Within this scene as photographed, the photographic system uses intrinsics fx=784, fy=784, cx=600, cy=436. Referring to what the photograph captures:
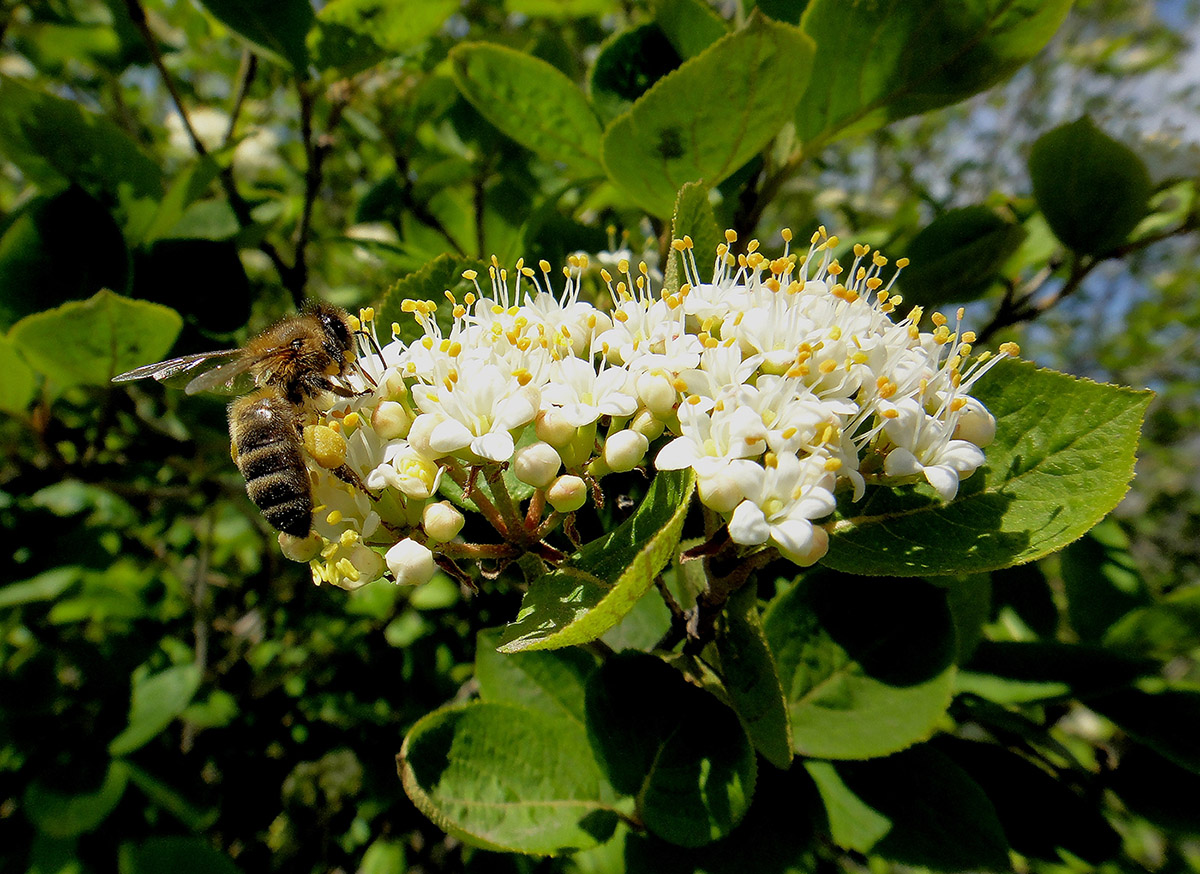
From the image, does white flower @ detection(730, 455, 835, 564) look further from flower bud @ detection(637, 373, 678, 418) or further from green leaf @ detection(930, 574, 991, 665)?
green leaf @ detection(930, 574, 991, 665)

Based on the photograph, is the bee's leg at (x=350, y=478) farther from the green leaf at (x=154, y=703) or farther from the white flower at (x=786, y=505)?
the green leaf at (x=154, y=703)

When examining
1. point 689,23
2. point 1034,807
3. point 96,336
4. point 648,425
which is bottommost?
point 1034,807

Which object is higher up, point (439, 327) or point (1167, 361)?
point (439, 327)

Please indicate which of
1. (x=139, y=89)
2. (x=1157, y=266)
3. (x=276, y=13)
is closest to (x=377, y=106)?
(x=276, y=13)

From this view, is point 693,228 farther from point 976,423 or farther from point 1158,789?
point 1158,789

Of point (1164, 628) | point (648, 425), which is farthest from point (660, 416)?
point (1164, 628)

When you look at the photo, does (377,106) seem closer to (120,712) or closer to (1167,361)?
(120,712)

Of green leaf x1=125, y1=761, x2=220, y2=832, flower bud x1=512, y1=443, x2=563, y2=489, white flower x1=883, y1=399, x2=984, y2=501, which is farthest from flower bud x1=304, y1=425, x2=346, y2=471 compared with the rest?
green leaf x1=125, y1=761, x2=220, y2=832
